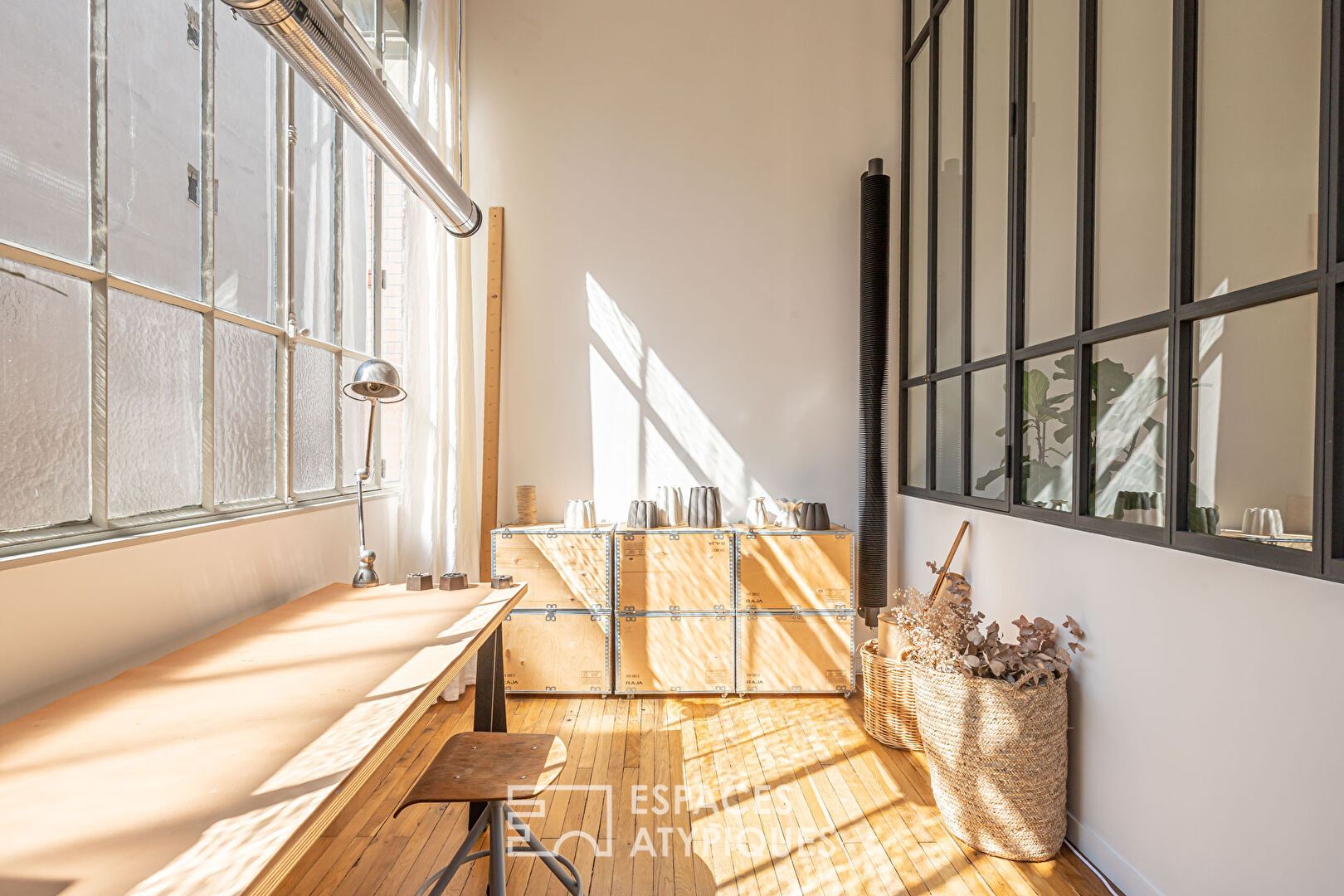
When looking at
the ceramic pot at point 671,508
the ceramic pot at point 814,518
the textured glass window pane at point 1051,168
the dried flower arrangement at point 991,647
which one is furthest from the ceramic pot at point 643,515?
the textured glass window pane at point 1051,168

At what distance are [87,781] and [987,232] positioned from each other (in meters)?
3.41

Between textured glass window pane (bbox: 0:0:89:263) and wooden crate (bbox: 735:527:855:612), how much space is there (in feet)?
9.59

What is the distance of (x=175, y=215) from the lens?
2.14m

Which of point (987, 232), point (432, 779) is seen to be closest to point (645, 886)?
point (432, 779)

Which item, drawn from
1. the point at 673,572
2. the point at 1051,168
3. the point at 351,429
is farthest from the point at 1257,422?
the point at 351,429

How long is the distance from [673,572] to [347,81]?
8.55ft

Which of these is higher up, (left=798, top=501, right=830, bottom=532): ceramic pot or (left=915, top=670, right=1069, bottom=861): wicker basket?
(left=798, top=501, right=830, bottom=532): ceramic pot

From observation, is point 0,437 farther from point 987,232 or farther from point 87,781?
point 987,232

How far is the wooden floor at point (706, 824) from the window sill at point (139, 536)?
1121 millimetres

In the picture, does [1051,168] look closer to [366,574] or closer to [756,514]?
[756,514]

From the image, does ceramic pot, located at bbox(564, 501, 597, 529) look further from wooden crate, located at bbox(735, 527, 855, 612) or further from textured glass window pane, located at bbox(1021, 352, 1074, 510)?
textured glass window pane, located at bbox(1021, 352, 1074, 510)

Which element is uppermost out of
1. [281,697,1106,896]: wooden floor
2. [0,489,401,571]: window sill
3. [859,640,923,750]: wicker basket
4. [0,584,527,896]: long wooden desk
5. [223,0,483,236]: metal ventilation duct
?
[223,0,483,236]: metal ventilation duct

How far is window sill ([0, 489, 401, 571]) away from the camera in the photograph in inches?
59.2

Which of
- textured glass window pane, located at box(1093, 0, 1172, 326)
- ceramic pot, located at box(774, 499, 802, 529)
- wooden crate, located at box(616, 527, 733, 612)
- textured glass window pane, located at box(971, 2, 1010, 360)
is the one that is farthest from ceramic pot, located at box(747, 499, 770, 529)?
textured glass window pane, located at box(1093, 0, 1172, 326)
